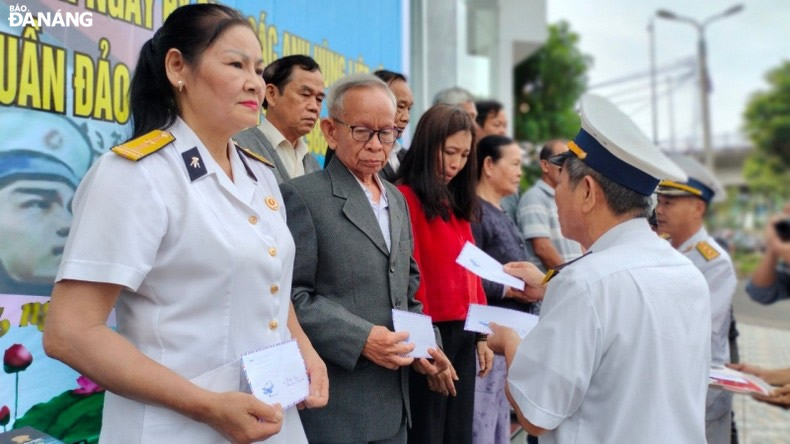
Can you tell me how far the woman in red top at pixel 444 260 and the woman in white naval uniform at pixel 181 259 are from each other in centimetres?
107

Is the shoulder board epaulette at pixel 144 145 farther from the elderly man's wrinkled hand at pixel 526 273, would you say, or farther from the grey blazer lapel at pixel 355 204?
the elderly man's wrinkled hand at pixel 526 273

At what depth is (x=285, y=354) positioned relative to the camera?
1528mm

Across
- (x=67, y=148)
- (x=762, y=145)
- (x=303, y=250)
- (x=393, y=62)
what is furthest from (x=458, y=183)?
(x=762, y=145)

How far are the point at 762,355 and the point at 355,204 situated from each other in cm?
778

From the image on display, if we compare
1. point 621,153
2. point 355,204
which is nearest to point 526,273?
point 355,204

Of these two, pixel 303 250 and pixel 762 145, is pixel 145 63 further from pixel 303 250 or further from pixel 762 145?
pixel 762 145

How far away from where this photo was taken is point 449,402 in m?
2.77

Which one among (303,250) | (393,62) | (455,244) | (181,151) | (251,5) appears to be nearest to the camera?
(181,151)

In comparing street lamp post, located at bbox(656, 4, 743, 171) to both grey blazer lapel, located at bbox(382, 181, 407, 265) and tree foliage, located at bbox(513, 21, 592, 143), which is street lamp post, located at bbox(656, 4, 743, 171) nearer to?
tree foliage, located at bbox(513, 21, 592, 143)

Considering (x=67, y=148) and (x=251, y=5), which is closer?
(x=67, y=148)

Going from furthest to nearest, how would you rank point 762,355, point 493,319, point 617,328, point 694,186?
point 762,355, point 694,186, point 493,319, point 617,328

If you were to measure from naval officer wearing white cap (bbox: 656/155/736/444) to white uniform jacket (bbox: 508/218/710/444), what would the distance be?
4.79 feet

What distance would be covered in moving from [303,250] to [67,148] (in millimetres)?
798

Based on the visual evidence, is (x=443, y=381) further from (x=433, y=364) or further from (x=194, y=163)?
(x=194, y=163)
